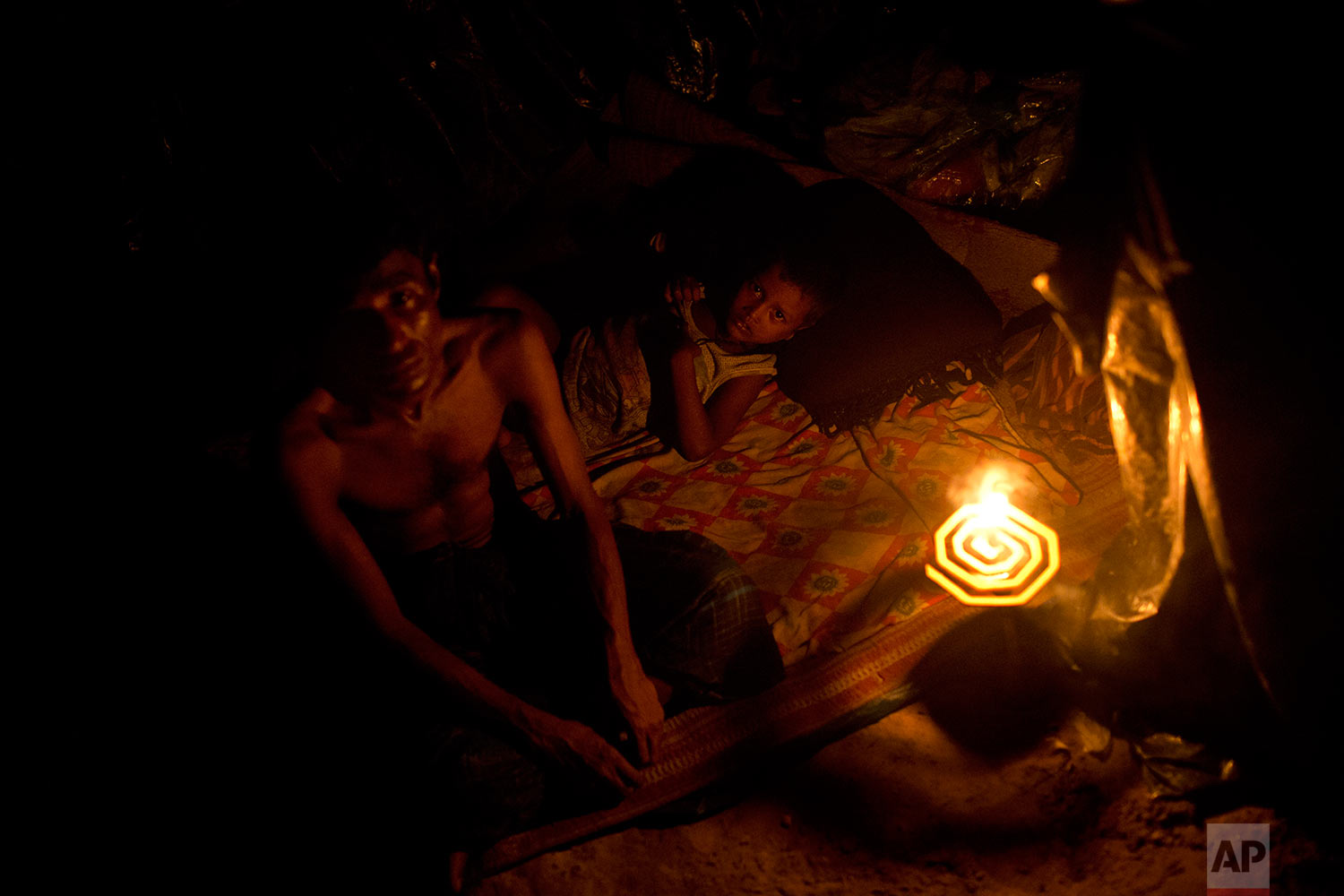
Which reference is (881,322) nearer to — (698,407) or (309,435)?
(698,407)

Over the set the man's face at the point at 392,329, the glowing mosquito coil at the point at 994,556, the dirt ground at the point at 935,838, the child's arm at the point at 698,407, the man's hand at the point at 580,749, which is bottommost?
the dirt ground at the point at 935,838

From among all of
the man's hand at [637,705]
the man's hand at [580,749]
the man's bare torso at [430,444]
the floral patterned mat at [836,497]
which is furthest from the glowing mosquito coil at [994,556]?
the man's bare torso at [430,444]

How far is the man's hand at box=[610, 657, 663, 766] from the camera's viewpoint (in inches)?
84.9

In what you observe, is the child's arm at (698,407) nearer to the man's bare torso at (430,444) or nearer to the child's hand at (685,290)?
the child's hand at (685,290)

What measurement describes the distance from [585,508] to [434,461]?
20.8 inches

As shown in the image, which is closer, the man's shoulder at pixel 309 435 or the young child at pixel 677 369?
A: the man's shoulder at pixel 309 435

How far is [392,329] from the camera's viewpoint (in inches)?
75.8

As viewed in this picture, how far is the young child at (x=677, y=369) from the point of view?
333cm

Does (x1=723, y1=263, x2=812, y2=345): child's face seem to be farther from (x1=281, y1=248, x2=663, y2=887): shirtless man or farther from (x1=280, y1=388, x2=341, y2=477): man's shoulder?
(x1=280, y1=388, x2=341, y2=477): man's shoulder

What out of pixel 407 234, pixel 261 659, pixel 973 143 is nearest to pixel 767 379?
pixel 973 143

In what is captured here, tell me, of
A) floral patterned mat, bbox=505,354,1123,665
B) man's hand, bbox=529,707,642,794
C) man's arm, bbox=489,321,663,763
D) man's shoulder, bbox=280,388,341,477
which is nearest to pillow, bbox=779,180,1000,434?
floral patterned mat, bbox=505,354,1123,665

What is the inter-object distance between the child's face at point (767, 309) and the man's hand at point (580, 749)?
6.20 ft

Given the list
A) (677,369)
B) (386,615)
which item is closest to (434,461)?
(386,615)

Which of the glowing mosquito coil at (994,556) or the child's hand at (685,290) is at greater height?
the child's hand at (685,290)
